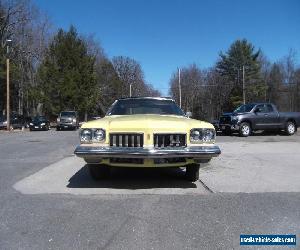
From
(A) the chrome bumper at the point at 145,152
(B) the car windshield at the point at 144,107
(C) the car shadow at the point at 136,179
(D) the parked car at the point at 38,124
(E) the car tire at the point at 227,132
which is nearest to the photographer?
(A) the chrome bumper at the point at 145,152

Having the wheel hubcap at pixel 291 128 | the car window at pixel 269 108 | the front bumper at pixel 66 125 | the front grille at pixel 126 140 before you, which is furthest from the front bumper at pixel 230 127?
the front bumper at pixel 66 125

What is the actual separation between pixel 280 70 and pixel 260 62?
11.4 feet

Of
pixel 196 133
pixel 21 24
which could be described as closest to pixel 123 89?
pixel 21 24

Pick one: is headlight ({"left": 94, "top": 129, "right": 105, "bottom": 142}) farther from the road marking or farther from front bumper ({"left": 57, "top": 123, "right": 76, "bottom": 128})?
front bumper ({"left": 57, "top": 123, "right": 76, "bottom": 128})

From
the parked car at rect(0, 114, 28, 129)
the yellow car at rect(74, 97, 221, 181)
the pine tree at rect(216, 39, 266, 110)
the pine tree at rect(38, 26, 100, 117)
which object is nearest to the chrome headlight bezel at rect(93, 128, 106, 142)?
the yellow car at rect(74, 97, 221, 181)

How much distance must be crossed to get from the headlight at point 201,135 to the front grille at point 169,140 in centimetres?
18

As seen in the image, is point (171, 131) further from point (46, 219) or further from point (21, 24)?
point (21, 24)

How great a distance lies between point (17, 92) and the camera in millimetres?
58375

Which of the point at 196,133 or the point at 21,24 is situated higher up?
the point at 21,24

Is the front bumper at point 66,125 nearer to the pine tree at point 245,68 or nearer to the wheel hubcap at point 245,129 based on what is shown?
the wheel hubcap at point 245,129

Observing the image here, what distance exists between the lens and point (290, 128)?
25.2m

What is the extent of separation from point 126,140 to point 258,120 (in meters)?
18.0

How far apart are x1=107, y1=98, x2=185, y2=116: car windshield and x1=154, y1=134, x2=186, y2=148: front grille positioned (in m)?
1.99

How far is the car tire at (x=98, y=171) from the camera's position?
844 cm
